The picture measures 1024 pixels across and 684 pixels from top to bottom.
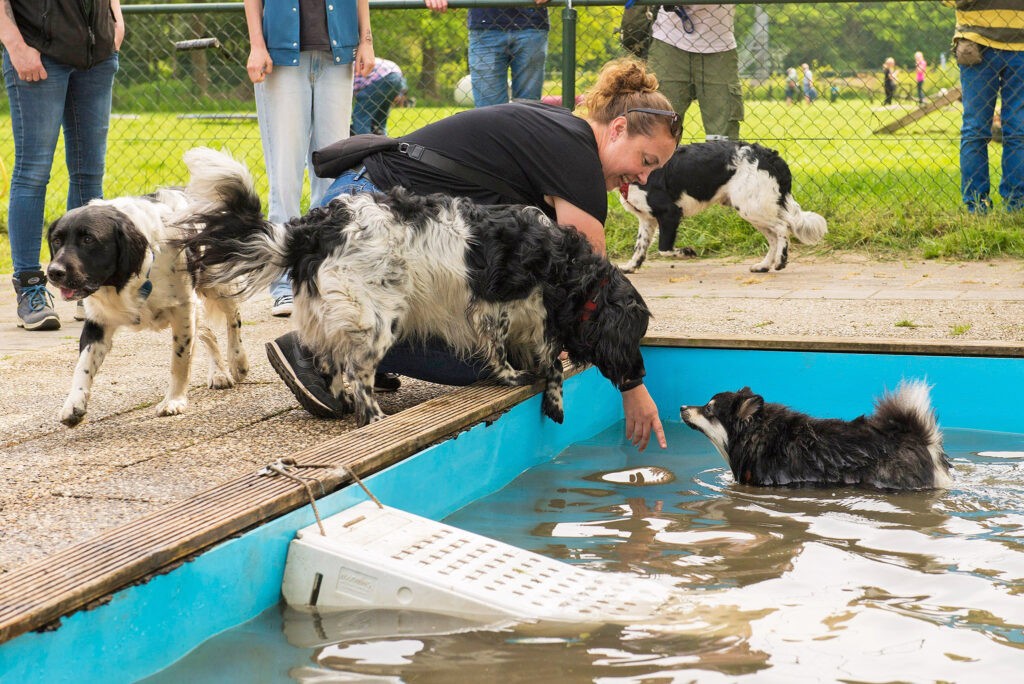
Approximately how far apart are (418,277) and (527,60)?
418 cm

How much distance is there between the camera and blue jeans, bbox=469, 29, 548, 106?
7.64m

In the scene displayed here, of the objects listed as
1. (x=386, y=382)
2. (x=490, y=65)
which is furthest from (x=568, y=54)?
(x=386, y=382)

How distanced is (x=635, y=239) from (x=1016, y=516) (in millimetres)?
5544

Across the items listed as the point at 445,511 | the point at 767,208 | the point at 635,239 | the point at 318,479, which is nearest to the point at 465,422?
the point at 445,511

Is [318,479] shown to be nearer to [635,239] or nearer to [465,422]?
[465,422]

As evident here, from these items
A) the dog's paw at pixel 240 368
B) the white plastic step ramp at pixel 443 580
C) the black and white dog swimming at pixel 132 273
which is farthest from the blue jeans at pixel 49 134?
the white plastic step ramp at pixel 443 580

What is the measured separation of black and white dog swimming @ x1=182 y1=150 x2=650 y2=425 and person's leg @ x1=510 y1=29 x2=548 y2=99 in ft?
12.9

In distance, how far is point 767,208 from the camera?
7.85 meters

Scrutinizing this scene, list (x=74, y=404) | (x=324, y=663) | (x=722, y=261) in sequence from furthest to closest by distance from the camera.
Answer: (x=722, y=261) < (x=74, y=404) < (x=324, y=663)

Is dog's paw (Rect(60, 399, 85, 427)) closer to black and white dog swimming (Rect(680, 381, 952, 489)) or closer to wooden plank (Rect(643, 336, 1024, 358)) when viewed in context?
black and white dog swimming (Rect(680, 381, 952, 489))

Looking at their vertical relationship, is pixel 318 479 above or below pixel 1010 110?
below

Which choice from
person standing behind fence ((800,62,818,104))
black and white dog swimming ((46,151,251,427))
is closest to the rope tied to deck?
black and white dog swimming ((46,151,251,427))

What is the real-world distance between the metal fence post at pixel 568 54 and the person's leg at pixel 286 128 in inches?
95.1

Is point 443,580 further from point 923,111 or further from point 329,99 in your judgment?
point 923,111
